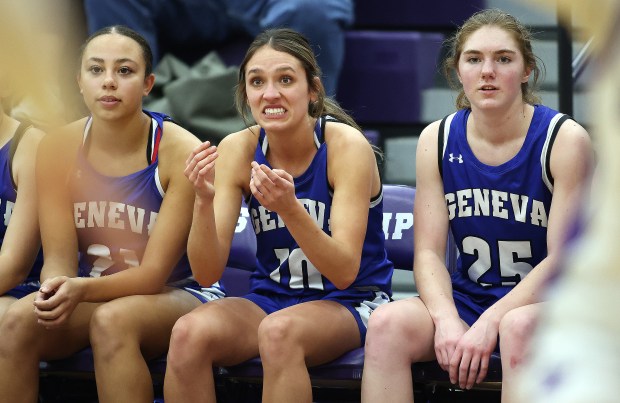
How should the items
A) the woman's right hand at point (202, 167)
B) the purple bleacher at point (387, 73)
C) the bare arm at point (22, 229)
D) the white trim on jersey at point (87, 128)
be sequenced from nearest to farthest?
the woman's right hand at point (202, 167)
the bare arm at point (22, 229)
the white trim on jersey at point (87, 128)
the purple bleacher at point (387, 73)

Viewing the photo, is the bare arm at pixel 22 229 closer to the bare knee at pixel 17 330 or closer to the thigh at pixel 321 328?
the bare knee at pixel 17 330

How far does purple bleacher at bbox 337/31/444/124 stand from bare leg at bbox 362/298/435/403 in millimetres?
2061

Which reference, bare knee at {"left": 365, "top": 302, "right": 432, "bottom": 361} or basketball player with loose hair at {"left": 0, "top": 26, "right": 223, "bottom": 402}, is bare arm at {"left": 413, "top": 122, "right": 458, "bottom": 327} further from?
basketball player with loose hair at {"left": 0, "top": 26, "right": 223, "bottom": 402}

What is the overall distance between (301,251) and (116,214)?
0.57 metres

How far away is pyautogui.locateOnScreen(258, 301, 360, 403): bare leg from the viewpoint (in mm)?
2436

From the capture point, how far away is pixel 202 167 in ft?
8.23

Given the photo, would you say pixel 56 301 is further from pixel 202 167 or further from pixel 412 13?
pixel 412 13

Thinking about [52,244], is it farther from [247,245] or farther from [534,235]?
[534,235]

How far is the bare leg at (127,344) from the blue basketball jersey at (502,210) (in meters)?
0.86

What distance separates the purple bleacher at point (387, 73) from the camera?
441 cm

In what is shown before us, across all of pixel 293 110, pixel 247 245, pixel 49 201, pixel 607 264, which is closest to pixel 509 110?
pixel 293 110

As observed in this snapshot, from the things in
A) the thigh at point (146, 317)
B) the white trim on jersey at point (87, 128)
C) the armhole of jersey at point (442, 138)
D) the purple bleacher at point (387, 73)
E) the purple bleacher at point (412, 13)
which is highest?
the purple bleacher at point (412, 13)

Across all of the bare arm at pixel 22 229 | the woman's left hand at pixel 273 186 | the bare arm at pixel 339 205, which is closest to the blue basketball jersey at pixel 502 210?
the bare arm at pixel 339 205

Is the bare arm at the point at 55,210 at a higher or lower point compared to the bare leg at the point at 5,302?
higher
